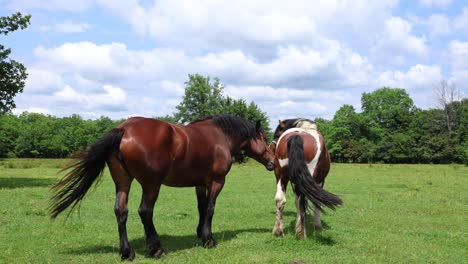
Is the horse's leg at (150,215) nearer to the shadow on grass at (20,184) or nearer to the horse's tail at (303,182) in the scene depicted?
the horse's tail at (303,182)

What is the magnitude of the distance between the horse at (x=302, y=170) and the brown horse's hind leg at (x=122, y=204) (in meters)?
2.96

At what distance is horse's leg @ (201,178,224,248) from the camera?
24.7ft

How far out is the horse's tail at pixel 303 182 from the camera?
712cm

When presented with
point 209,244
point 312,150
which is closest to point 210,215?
point 209,244

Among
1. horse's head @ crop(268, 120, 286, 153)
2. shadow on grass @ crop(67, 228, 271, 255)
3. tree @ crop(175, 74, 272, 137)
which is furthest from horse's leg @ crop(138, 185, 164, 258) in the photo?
tree @ crop(175, 74, 272, 137)

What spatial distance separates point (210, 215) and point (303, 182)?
6.01 feet

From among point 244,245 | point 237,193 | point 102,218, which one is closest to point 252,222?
point 244,245

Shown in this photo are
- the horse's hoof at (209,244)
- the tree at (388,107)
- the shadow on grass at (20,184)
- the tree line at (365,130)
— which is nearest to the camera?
the horse's hoof at (209,244)

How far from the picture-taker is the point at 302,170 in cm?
748

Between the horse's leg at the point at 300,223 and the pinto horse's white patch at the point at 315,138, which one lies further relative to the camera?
the pinto horse's white patch at the point at 315,138

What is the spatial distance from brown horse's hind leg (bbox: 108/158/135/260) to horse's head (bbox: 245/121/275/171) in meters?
3.03

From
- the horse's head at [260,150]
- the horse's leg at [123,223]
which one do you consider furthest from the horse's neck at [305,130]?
the horse's leg at [123,223]

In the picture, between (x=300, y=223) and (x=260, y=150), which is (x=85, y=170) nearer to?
(x=260, y=150)

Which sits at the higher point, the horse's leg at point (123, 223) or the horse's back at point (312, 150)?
the horse's back at point (312, 150)
